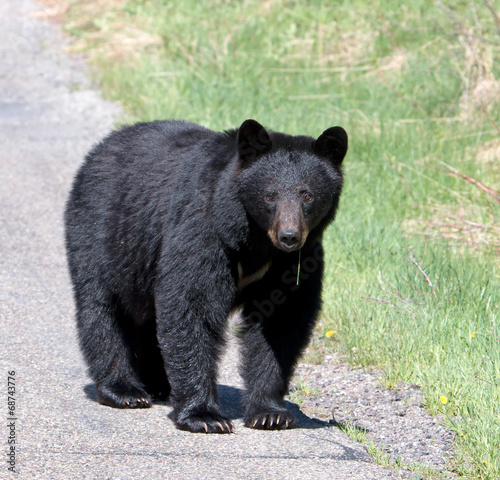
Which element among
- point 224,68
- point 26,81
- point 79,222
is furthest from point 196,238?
point 26,81

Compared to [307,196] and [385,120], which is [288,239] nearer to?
[307,196]

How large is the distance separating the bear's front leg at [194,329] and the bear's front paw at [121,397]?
18.7 inches

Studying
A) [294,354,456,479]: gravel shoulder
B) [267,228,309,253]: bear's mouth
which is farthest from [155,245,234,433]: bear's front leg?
[294,354,456,479]: gravel shoulder

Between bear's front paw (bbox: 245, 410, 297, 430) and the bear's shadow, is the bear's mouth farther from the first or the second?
the bear's shadow

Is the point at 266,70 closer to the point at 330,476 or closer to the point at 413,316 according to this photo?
the point at 413,316

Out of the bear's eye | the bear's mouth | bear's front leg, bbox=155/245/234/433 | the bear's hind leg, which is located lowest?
the bear's hind leg

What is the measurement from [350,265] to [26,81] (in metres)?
7.57

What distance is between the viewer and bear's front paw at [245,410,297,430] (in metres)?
4.54

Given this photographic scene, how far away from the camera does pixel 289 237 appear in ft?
13.9

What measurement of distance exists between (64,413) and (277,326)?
1.27 m

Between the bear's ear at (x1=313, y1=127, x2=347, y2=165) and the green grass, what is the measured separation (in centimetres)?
142

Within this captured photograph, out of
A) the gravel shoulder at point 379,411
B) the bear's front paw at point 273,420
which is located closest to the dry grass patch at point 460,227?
the gravel shoulder at point 379,411

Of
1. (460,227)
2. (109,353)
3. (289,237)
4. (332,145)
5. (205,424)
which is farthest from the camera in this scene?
(460,227)

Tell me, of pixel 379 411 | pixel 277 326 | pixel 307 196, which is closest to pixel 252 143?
pixel 307 196
